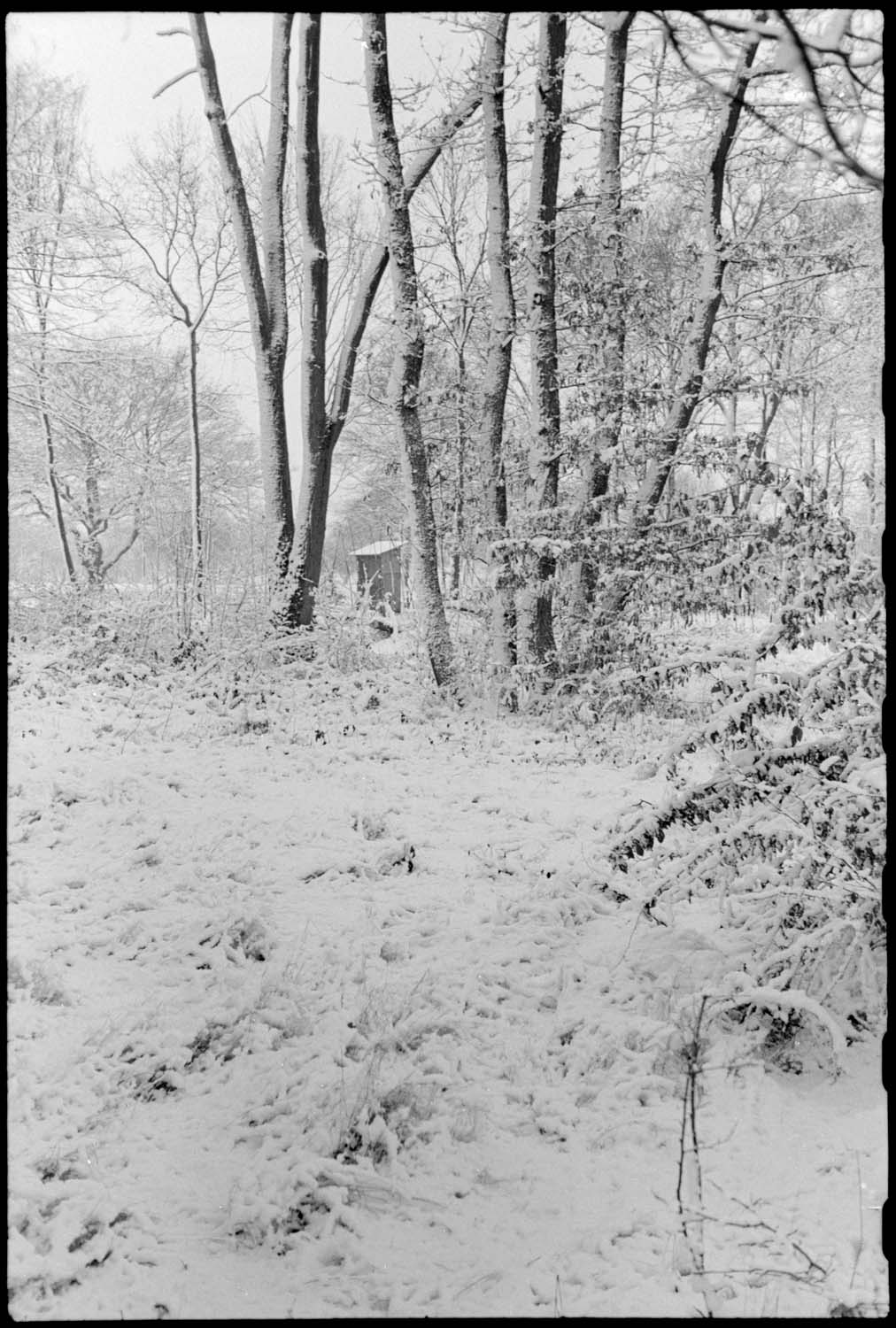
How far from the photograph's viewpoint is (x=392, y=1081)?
254 centimetres

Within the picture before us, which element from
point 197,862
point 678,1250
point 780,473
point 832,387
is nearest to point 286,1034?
point 197,862

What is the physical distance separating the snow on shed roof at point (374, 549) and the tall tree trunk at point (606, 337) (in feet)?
10.9

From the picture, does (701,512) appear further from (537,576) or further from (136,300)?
(136,300)

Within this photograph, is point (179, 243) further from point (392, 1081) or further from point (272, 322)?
point (392, 1081)

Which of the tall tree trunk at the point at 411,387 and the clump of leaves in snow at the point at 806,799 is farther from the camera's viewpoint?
the tall tree trunk at the point at 411,387

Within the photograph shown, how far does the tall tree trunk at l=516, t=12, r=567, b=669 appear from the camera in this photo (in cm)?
535

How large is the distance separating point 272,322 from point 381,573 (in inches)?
108

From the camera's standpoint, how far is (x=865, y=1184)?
85.0 inches

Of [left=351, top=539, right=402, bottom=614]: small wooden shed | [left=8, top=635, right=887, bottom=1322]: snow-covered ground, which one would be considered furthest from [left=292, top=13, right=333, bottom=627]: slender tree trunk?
[left=8, top=635, right=887, bottom=1322]: snow-covered ground

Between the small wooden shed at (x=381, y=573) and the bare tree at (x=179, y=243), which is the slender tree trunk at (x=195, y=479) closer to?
the bare tree at (x=179, y=243)

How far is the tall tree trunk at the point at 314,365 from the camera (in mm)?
6754

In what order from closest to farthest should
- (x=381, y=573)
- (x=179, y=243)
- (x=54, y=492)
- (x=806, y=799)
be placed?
(x=806, y=799)
(x=54, y=492)
(x=179, y=243)
(x=381, y=573)

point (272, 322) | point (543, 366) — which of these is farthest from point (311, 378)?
point (543, 366)

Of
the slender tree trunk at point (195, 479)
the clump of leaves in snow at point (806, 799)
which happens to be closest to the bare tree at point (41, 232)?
the slender tree trunk at point (195, 479)
